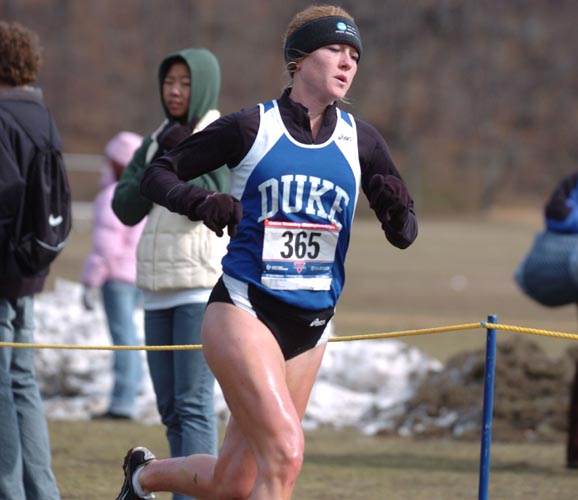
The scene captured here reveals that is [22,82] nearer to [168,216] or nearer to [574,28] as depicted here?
[168,216]

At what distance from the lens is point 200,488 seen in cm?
479

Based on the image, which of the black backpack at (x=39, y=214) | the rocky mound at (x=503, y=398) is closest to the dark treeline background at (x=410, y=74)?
the rocky mound at (x=503, y=398)

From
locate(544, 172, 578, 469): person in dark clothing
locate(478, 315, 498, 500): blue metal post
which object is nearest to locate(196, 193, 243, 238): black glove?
locate(478, 315, 498, 500): blue metal post

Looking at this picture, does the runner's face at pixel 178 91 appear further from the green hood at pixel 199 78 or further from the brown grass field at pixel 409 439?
the brown grass field at pixel 409 439

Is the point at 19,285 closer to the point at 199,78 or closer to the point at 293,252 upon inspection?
the point at 199,78

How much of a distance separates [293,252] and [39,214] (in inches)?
60.4

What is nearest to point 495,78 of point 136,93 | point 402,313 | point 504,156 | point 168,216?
point 504,156

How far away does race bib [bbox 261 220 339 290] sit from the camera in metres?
4.51

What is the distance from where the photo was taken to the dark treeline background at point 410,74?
61375 mm

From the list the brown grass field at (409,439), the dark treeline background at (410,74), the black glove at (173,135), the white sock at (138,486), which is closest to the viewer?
the white sock at (138,486)

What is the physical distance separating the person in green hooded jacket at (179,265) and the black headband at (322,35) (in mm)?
1280

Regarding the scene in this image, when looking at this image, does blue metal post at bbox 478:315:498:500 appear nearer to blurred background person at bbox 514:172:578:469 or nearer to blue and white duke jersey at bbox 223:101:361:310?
blue and white duke jersey at bbox 223:101:361:310

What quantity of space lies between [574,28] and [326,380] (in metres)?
63.7

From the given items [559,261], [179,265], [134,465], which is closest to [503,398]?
[559,261]
